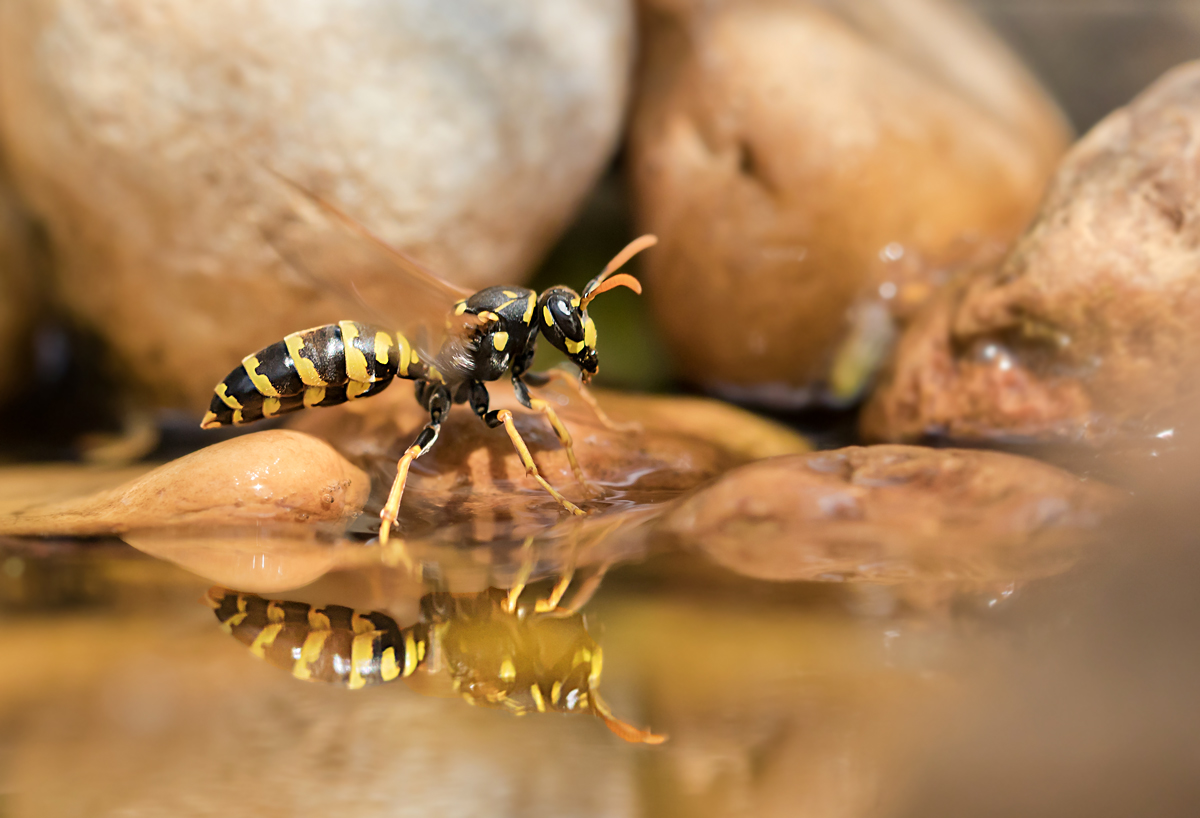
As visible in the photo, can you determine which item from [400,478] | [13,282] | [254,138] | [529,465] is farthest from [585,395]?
[13,282]

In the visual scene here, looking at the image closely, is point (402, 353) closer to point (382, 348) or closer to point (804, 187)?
point (382, 348)

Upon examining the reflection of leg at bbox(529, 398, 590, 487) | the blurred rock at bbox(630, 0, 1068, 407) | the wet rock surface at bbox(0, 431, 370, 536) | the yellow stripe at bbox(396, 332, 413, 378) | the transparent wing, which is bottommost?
the wet rock surface at bbox(0, 431, 370, 536)

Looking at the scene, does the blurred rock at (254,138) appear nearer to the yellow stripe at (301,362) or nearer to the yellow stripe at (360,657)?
the yellow stripe at (301,362)

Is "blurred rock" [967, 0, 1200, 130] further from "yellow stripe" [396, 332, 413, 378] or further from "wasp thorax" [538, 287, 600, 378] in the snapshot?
"yellow stripe" [396, 332, 413, 378]

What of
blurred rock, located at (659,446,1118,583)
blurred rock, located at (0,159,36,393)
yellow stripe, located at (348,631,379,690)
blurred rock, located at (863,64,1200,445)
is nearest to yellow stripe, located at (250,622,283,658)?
yellow stripe, located at (348,631,379,690)

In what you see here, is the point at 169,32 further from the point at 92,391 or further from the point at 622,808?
the point at 622,808

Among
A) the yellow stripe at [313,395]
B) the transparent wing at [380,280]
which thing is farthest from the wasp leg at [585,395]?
the yellow stripe at [313,395]
